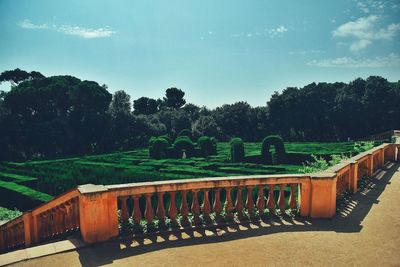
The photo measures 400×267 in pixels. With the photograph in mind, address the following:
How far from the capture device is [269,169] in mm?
20969

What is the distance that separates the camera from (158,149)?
34.5 meters

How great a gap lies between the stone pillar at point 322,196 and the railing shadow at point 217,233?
0.16 m

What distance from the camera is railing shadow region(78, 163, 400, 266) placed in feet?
15.7

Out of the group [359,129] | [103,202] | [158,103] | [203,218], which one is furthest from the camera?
[158,103]

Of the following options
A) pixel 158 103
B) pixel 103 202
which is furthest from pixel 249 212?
pixel 158 103

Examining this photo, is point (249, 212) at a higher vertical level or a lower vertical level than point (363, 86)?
lower

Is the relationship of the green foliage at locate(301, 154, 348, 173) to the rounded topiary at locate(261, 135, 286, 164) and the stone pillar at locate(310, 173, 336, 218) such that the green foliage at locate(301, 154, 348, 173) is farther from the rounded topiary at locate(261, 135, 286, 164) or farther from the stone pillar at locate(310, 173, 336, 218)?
the rounded topiary at locate(261, 135, 286, 164)

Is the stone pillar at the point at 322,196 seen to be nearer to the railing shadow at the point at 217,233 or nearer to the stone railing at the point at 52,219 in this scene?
the railing shadow at the point at 217,233

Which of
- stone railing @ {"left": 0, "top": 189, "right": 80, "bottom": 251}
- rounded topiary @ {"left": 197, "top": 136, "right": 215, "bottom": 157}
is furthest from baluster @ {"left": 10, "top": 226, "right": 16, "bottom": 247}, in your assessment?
rounded topiary @ {"left": 197, "top": 136, "right": 215, "bottom": 157}

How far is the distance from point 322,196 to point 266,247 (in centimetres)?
206

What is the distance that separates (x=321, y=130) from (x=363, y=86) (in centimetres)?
1127

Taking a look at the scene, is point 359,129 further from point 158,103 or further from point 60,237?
point 158,103

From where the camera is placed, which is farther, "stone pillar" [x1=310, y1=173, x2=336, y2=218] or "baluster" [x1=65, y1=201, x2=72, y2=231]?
"stone pillar" [x1=310, y1=173, x2=336, y2=218]

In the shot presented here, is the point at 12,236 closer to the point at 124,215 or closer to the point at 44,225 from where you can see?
the point at 44,225
